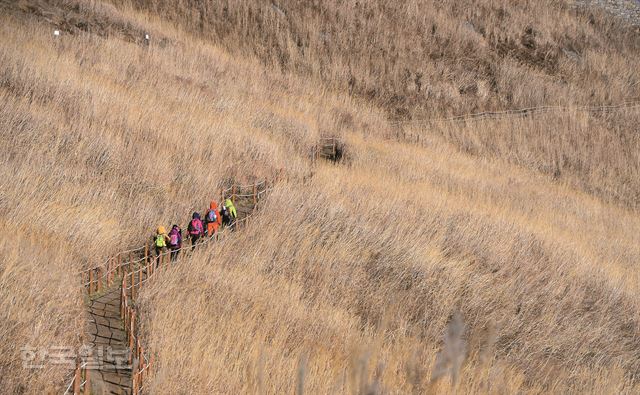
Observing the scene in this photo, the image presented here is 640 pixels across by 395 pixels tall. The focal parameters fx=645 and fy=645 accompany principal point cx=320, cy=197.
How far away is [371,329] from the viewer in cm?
811

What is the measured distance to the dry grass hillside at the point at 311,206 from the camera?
6426 millimetres

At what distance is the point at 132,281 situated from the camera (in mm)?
7902

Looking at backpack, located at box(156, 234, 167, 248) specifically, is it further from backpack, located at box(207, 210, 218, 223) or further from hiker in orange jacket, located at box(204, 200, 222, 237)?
backpack, located at box(207, 210, 218, 223)

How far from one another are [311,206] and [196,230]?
9.44ft

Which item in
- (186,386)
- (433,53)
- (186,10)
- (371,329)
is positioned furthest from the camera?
(433,53)

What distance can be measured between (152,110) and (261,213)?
600 centimetres

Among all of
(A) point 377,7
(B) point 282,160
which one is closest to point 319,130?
(B) point 282,160

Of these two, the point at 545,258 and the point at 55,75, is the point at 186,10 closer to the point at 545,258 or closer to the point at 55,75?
the point at 55,75

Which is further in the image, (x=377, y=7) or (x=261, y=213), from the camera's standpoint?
(x=377, y=7)

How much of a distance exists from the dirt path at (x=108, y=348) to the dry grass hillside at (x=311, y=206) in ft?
0.97

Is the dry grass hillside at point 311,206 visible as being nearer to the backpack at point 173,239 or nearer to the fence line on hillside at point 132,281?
the fence line on hillside at point 132,281

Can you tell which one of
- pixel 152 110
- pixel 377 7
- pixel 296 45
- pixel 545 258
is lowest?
pixel 545 258

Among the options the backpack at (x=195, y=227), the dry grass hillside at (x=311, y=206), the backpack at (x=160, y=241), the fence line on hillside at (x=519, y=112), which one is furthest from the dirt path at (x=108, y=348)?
the fence line on hillside at (x=519, y=112)

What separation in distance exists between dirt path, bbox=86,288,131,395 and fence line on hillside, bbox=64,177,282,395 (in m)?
0.09
